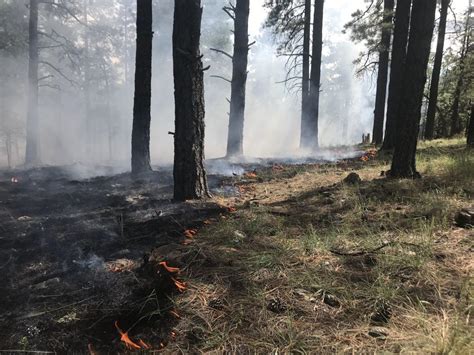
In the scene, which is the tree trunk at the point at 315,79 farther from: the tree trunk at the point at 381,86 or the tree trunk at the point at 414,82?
the tree trunk at the point at 414,82

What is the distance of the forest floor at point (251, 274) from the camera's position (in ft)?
6.45

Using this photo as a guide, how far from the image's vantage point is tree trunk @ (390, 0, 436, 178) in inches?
217

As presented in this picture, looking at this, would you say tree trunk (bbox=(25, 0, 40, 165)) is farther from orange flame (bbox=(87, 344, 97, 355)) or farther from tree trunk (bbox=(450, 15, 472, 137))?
tree trunk (bbox=(450, 15, 472, 137))

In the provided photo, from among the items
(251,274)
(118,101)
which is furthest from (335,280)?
(118,101)

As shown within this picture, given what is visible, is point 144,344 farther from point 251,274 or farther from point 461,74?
point 461,74

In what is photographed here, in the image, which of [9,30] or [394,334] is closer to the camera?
[394,334]

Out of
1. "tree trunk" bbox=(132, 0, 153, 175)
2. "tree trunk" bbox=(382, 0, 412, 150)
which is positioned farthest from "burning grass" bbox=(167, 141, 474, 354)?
"tree trunk" bbox=(382, 0, 412, 150)

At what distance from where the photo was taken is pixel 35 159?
52.3 ft

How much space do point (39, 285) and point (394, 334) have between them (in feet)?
8.44

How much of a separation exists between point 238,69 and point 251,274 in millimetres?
10088

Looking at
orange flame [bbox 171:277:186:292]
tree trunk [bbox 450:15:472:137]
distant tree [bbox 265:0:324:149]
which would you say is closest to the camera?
orange flame [bbox 171:277:186:292]

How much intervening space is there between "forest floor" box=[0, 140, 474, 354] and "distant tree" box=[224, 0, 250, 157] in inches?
288

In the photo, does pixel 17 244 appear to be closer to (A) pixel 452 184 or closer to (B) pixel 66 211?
(B) pixel 66 211

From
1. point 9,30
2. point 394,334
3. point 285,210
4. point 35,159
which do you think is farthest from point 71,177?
point 9,30
